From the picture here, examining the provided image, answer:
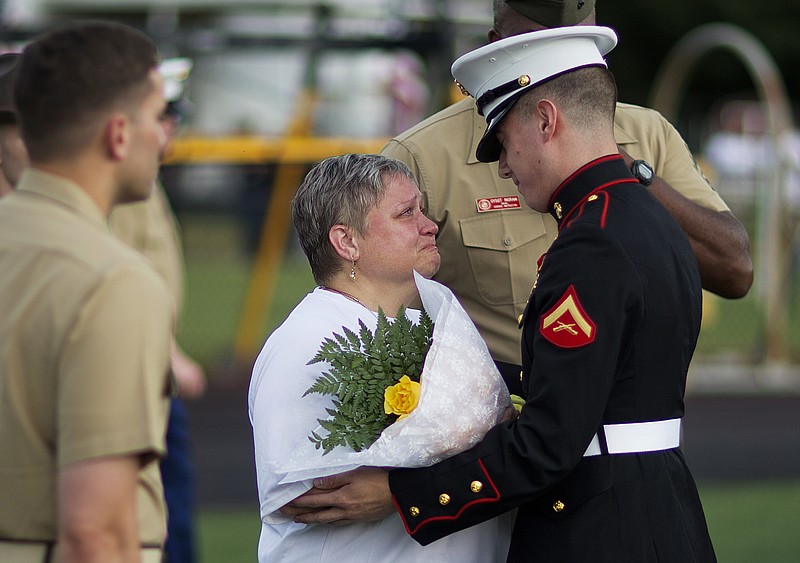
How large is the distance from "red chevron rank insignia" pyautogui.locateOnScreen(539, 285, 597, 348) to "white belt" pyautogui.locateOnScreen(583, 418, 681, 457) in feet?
0.79

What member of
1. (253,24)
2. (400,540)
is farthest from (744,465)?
(253,24)

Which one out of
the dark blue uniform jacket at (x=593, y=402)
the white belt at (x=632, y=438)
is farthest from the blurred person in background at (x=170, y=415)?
the white belt at (x=632, y=438)

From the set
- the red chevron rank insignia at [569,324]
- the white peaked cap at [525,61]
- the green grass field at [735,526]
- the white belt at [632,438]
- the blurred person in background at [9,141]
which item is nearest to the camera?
the red chevron rank insignia at [569,324]

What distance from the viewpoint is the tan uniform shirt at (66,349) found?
1999 millimetres

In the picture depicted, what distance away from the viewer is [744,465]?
26.4ft

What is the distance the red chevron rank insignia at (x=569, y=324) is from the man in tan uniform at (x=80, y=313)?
0.81 meters

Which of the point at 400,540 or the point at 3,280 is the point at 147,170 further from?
the point at 400,540

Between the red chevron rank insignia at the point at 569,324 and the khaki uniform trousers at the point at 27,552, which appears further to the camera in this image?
the red chevron rank insignia at the point at 569,324

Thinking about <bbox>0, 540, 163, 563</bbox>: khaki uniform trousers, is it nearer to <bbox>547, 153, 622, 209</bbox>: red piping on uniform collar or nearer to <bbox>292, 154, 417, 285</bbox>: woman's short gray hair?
<bbox>292, 154, 417, 285</bbox>: woman's short gray hair

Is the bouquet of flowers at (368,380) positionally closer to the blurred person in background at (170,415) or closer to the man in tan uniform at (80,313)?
the man in tan uniform at (80,313)

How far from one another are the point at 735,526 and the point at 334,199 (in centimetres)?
450

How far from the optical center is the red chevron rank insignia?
7.87ft

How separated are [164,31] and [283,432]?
7.52 meters

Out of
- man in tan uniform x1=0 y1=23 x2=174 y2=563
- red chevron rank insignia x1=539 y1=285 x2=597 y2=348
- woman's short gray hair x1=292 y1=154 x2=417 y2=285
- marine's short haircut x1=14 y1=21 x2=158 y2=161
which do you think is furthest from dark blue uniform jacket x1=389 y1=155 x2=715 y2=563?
marine's short haircut x1=14 y1=21 x2=158 y2=161
